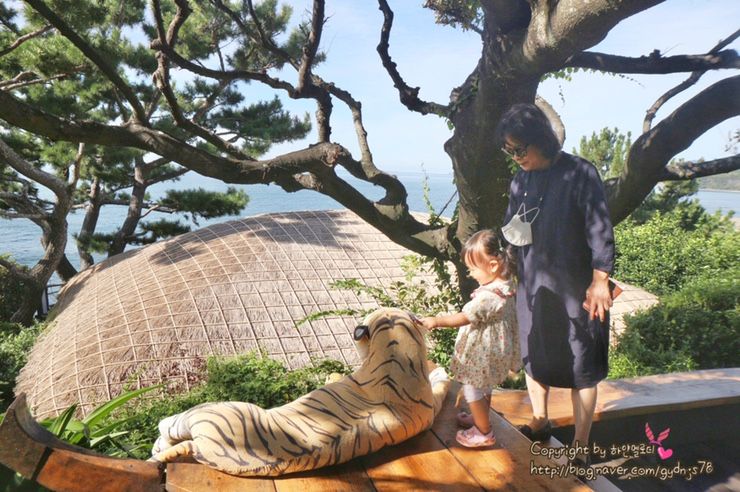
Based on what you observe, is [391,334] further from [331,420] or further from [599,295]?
[599,295]

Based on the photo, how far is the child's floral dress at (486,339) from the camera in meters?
1.87

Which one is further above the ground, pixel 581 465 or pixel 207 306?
pixel 581 465

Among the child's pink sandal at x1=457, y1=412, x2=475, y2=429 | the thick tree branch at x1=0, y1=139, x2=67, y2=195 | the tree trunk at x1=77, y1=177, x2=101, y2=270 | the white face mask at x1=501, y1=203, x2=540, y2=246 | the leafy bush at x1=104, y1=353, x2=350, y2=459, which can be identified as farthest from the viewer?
the tree trunk at x1=77, y1=177, x2=101, y2=270

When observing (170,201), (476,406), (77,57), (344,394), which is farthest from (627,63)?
(170,201)

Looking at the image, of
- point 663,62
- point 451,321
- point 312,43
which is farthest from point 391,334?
point 663,62

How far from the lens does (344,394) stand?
1.96m

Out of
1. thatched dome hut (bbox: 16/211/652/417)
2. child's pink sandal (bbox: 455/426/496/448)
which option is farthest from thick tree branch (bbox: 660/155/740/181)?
thatched dome hut (bbox: 16/211/652/417)

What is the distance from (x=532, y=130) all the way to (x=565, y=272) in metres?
0.55

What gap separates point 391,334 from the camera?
2.01 meters

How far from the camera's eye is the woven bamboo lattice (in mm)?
5016

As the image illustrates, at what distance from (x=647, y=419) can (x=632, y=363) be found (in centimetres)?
197

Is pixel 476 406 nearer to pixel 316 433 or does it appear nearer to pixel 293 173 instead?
pixel 316 433

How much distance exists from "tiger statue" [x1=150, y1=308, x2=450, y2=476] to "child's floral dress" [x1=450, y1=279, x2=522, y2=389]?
186 millimetres

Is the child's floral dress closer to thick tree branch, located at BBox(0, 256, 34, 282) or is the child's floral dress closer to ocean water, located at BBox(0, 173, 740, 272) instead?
ocean water, located at BBox(0, 173, 740, 272)
